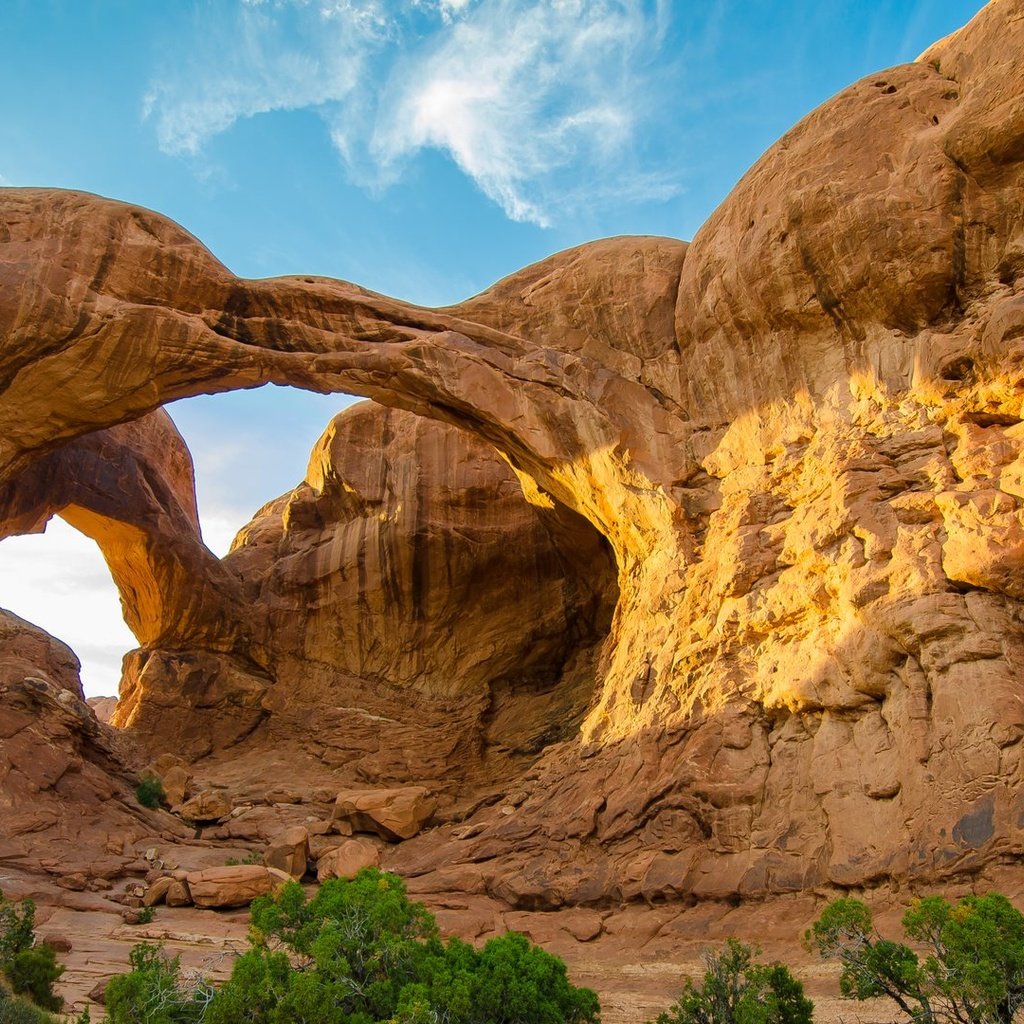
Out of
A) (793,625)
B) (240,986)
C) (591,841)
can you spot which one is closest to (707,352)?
(793,625)

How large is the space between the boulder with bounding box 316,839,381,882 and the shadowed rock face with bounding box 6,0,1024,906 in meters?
0.93

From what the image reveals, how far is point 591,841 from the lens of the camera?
15523mm

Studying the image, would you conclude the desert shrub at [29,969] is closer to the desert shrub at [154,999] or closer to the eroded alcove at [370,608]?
the desert shrub at [154,999]

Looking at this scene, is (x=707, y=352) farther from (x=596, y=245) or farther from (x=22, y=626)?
(x=22, y=626)

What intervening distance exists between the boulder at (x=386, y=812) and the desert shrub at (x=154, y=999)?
9999mm

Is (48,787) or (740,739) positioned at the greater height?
(740,739)

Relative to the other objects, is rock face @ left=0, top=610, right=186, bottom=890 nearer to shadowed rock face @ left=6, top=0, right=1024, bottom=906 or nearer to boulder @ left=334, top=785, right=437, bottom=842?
boulder @ left=334, top=785, right=437, bottom=842

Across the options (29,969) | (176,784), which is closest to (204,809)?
(176,784)

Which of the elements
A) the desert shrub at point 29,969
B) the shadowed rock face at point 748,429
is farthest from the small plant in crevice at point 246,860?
the desert shrub at point 29,969

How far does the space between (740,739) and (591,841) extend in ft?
10.8

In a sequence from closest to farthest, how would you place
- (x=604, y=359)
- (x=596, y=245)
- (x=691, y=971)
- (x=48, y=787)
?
(x=691, y=971) → (x=48, y=787) → (x=604, y=359) → (x=596, y=245)

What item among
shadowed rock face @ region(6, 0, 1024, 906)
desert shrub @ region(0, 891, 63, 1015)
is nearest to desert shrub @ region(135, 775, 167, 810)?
shadowed rock face @ region(6, 0, 1024, 906)

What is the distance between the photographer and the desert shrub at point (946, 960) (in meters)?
7.34

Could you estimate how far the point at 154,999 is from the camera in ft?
27.0
